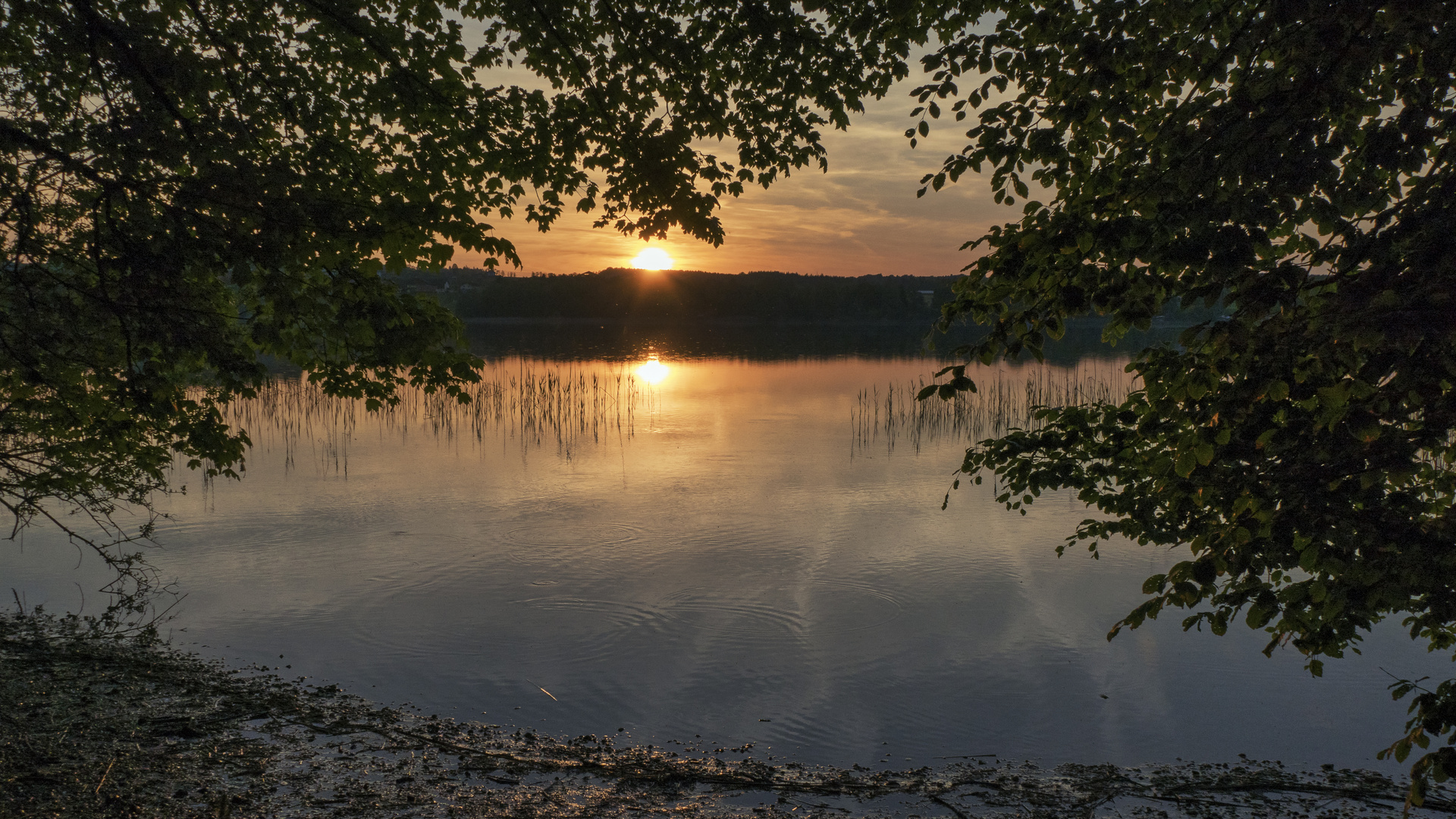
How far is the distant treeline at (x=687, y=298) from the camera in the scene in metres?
112

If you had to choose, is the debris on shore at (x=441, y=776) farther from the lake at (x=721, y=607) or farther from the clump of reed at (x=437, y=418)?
the clump of reed at (x=437, y=418)

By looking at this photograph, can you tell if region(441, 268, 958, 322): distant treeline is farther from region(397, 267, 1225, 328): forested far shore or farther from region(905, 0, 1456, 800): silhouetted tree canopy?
region(905, 0, 1456, 800): silhouetted tree canopy

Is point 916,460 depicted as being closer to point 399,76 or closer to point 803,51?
point 803,51

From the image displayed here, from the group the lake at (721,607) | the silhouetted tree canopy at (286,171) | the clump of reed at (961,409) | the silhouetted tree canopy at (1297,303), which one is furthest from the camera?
the clump of reed at (961,409)

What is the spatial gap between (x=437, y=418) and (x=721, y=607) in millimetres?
16199

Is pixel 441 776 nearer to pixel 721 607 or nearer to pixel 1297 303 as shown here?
pixel 721 607

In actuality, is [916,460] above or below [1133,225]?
below

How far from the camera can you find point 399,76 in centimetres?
761

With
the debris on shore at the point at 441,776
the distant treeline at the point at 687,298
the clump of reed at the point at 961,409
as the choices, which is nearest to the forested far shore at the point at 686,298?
the distant treeline at the point at 687,298

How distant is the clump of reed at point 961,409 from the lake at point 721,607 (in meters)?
1.54

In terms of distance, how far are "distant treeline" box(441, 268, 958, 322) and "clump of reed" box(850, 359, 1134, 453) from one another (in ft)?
262

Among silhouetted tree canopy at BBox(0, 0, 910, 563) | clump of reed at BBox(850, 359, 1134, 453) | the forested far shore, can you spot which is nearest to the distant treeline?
the forested far shore

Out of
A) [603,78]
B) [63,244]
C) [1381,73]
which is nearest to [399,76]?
[603,78]

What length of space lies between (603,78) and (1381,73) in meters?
6.97
